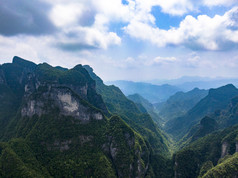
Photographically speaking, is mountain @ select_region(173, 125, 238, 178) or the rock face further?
mountain @ select_region(173, 125, 238, 178)

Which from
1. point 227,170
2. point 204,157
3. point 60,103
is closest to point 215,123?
point 204,157

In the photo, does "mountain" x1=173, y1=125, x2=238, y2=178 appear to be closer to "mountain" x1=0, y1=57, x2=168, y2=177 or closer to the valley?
the valley

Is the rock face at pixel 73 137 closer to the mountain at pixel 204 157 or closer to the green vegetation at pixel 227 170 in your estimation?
the mountain at pixel 204 157

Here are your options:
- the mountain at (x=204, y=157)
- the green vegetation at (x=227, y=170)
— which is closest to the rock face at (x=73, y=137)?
the mountain at (x=204, y=157)

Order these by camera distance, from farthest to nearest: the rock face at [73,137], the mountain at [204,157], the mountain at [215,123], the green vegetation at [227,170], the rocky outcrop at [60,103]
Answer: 1. the mountain at [215,123]
2. the rocky outcrop at [60,103]
3. the mountain at [204,157]
4. the rock face at [73,137]
5. the green vegetation at [227,170]

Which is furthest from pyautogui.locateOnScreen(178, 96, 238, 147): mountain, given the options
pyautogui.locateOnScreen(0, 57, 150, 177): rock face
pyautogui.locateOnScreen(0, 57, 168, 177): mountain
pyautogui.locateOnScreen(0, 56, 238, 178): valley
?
pyautogui.locateOnScreen(0, 57, 150, 177): rock face

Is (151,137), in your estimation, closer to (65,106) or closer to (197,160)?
(197,160)

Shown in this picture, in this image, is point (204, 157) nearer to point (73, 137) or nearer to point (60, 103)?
point (73, 137)

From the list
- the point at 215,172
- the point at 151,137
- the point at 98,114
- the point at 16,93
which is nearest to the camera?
the point at 215,172

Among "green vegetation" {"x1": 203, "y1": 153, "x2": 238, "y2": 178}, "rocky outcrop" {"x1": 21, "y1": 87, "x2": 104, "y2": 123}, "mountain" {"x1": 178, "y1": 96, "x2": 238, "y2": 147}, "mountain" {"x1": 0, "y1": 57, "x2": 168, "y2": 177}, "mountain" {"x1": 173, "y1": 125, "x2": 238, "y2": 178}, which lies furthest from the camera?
"mountain" {"x1": 178, "y1": 96, "x2": 238, "y2": 147}

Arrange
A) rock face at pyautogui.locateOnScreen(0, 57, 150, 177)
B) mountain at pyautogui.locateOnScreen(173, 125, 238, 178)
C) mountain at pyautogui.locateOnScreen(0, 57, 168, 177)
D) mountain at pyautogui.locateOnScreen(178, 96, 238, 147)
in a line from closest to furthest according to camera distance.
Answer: mountain at pyautogui.locateOnScreen(0, 57, 168, 177) < rock face at pyautogui.locateOnScreen(0, 57, 150, 177) < mountain at pyautogui.locateOnScreen(173, 125, 238, 178) < mountain at pyautogui.locateOnScreen(178, 96, 238, 147)

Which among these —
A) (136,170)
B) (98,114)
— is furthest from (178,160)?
(98,114)
